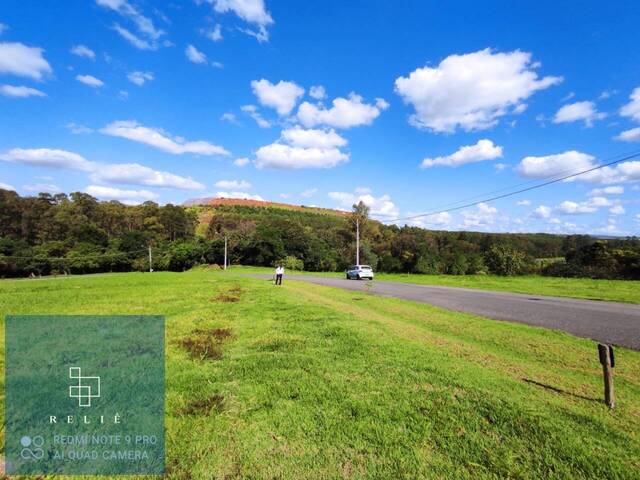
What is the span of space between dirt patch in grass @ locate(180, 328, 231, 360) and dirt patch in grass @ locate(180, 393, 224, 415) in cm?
167

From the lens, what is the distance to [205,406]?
12.8 feet

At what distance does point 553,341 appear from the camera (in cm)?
819

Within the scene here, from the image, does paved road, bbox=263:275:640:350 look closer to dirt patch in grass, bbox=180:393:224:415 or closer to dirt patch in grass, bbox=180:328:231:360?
dirt patch in grass, bbox=180:328:231:360

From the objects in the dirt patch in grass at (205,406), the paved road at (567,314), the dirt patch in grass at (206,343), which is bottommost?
the paved road at (567,314)

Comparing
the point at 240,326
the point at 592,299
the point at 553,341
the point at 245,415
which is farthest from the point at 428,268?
the point at 245,415

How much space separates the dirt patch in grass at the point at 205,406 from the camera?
3756mm

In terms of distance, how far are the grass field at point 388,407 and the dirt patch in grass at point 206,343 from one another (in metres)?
0.05

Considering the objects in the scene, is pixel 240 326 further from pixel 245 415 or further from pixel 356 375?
pixel 245 415

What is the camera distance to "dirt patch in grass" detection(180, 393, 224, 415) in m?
3.76

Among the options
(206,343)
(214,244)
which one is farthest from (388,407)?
(214,244)

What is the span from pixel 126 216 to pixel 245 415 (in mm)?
89791

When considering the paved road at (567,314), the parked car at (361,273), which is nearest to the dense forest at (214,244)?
the parked car at (361,273)

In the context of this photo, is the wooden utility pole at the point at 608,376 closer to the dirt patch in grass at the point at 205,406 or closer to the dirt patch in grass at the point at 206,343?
the dirt patch in grass at the point at 205,406

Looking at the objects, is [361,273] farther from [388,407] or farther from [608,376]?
[388,407]
